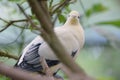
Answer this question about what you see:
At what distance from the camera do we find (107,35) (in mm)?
306

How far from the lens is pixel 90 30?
50.3 inches

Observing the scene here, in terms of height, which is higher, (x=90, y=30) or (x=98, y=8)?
(x=98, y=8)

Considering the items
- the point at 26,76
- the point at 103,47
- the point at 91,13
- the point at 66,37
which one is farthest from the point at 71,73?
the point at 103,47

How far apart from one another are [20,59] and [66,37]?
14 centimetres

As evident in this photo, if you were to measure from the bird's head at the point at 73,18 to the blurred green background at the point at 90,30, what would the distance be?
0.02 m

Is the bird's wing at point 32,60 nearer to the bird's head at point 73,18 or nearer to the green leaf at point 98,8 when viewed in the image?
the bird's head at point 73,18

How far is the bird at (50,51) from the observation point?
3.22 ft

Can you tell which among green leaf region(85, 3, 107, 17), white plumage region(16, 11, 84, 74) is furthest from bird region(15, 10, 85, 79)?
green leaf region(85, 3, 107, 17)

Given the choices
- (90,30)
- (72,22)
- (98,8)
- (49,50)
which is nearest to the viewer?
(98,8)

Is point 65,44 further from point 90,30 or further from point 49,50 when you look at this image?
point 90,30

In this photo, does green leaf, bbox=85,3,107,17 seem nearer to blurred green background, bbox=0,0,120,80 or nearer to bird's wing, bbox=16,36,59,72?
blurred green background, bbox=0,0,120,80

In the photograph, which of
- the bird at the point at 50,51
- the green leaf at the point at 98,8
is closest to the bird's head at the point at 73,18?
the bird at the point at 50,51

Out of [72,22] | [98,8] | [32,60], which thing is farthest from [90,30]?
[98,8]

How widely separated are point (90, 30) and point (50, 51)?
337 mm
